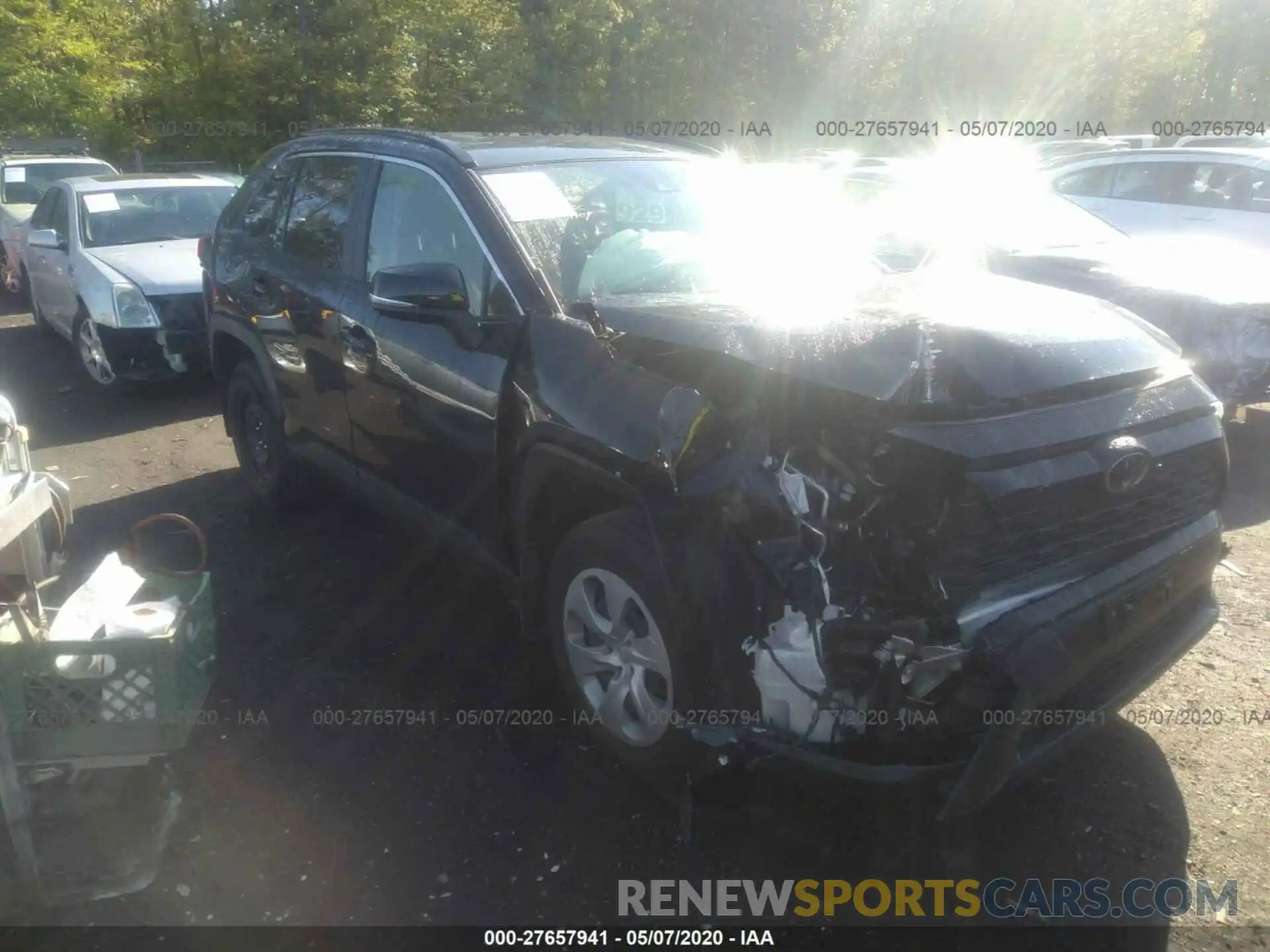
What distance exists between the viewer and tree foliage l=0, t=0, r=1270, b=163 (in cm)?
1591

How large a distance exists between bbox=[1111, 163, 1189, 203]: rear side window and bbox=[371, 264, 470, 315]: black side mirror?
8.78 metres

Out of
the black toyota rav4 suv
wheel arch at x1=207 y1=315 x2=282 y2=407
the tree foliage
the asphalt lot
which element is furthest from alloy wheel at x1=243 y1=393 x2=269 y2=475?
the tree foliage

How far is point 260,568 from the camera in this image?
4.90 m

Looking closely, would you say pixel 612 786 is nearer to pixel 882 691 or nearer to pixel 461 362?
pixel 882 691

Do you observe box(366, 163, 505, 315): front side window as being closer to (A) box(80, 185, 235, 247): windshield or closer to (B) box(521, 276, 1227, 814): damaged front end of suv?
(B) box(521, 276, 1227, 814): damaged front end of suv

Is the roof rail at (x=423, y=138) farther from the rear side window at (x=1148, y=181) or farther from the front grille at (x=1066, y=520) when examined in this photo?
the rear side window at (x=1148, y=181)

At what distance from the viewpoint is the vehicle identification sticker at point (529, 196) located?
355 cm

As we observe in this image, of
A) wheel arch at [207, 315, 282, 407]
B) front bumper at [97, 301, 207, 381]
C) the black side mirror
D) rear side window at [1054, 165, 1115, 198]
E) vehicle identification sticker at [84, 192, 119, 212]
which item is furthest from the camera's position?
rear side window at [1054, 165, 1115, 198]

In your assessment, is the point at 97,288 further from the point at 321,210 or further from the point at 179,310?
the point at 321,210

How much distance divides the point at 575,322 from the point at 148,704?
1.64 m

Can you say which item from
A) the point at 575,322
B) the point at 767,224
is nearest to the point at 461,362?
the point at 575,322

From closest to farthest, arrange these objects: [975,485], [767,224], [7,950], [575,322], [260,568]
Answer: [975,485], [7,950], [575,322], [767,224], [260,568]

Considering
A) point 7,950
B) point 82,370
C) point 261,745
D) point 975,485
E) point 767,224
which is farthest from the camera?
point 82,370

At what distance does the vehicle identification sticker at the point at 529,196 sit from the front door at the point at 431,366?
16 centimetres
